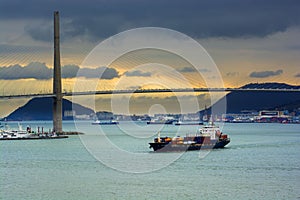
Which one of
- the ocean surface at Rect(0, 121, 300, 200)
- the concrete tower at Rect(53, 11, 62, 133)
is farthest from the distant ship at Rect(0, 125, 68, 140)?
the ocean surface at Rect(0, 121, 300, 200)

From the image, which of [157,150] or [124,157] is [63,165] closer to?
[124,157]

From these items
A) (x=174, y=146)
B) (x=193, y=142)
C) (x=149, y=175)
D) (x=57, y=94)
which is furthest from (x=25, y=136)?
(x=149, y=175)

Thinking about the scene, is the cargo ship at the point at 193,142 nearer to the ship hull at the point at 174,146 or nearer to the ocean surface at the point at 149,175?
the ship hull at the point at 174,146

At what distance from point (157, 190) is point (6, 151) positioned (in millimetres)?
24326

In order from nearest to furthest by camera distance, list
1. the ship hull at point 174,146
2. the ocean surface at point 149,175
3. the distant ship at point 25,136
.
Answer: the ocean surface at point 149,175 → the ship hull at point 174,146 → the distant ship at point 25,136

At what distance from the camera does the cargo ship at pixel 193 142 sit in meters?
45.0

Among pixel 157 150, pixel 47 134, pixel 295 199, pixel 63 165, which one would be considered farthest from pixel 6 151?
pixel 295 199

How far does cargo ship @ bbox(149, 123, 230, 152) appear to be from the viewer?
147 ft

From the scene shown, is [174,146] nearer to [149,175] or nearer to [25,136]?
[149,175]

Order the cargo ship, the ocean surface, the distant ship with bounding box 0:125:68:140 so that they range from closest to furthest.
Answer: the ocean surface
the cargo ship
the distant ship with bounding box 0:125:68:140

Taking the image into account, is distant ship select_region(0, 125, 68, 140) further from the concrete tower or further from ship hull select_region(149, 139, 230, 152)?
ship hull select_region(149, 139, 230, 152)

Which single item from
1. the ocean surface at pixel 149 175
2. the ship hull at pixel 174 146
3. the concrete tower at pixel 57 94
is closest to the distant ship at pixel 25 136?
the concrete tower at pixel 57 94

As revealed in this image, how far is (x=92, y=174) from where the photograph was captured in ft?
103

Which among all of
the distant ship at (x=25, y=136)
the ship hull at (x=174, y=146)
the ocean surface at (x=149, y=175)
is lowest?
the ocean surface at (x=149, y=175)
